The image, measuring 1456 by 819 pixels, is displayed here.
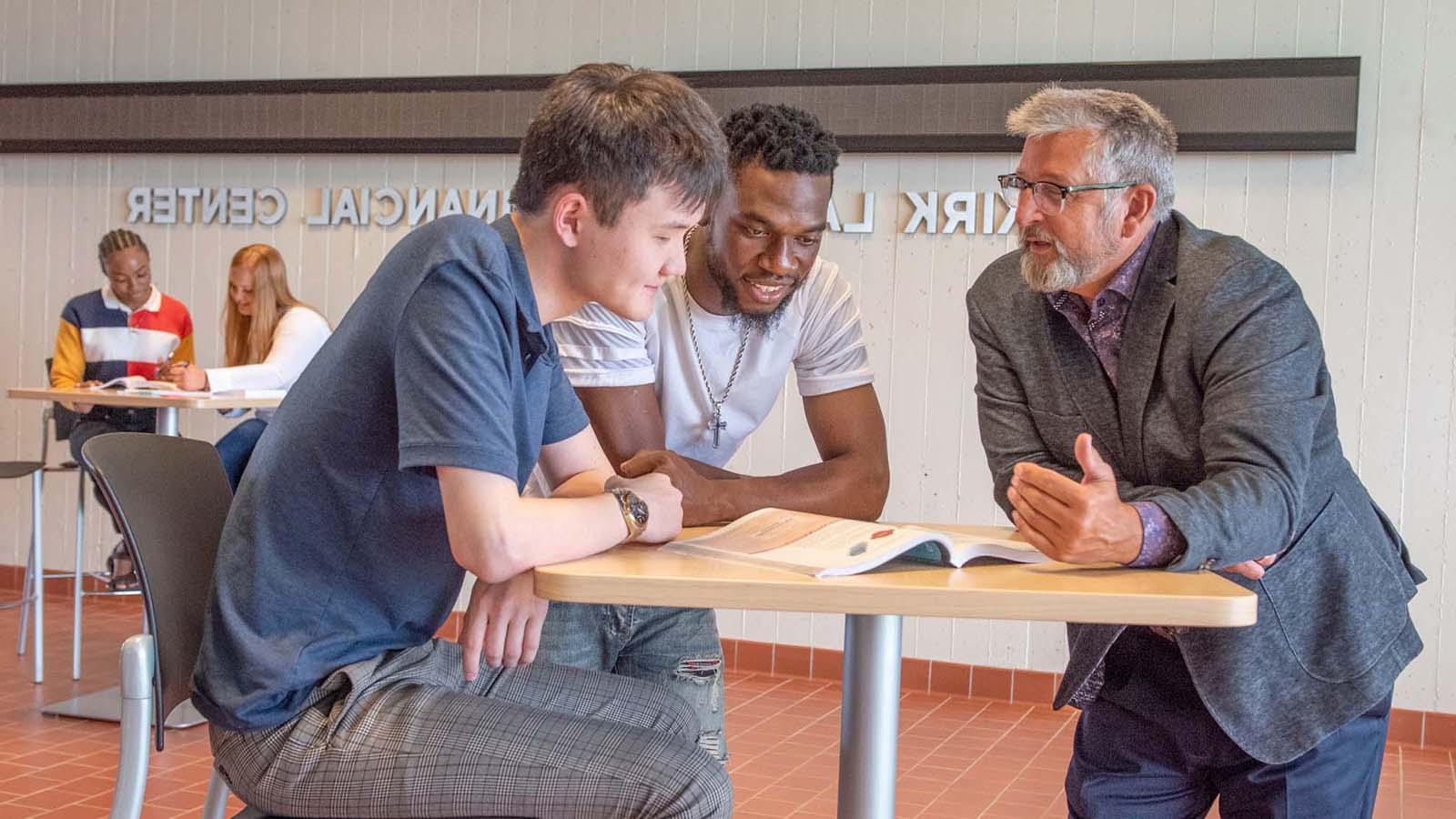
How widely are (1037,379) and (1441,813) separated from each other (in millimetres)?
2580

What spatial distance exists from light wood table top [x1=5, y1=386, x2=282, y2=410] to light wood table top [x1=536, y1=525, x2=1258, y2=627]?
3534 millimetres

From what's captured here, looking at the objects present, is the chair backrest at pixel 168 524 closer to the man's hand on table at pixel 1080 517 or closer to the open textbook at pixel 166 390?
the man's hand on table at pixel 1080 517

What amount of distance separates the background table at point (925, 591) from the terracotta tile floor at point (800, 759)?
231cm

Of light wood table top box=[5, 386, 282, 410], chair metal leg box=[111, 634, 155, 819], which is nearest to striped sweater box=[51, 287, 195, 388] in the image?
light wood table top box=[5, 386, 282, 410]

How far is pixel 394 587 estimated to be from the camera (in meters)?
1.76

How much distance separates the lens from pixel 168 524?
1868 mm

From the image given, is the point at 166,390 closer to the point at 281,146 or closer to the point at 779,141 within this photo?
the point at 281,146

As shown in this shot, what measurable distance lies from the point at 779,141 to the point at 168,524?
118 centimetres

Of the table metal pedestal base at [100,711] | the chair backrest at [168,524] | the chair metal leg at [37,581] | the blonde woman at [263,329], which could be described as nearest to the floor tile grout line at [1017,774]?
the table metal pedestal base at [100,711]

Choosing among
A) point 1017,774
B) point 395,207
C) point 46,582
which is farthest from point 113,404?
point 1017,774

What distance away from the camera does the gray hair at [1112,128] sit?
7.27 feet

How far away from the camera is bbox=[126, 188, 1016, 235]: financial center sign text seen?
17.5ft

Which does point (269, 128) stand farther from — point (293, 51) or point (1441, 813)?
point (1441, 813)

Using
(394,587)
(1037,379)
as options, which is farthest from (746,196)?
(394,587)
